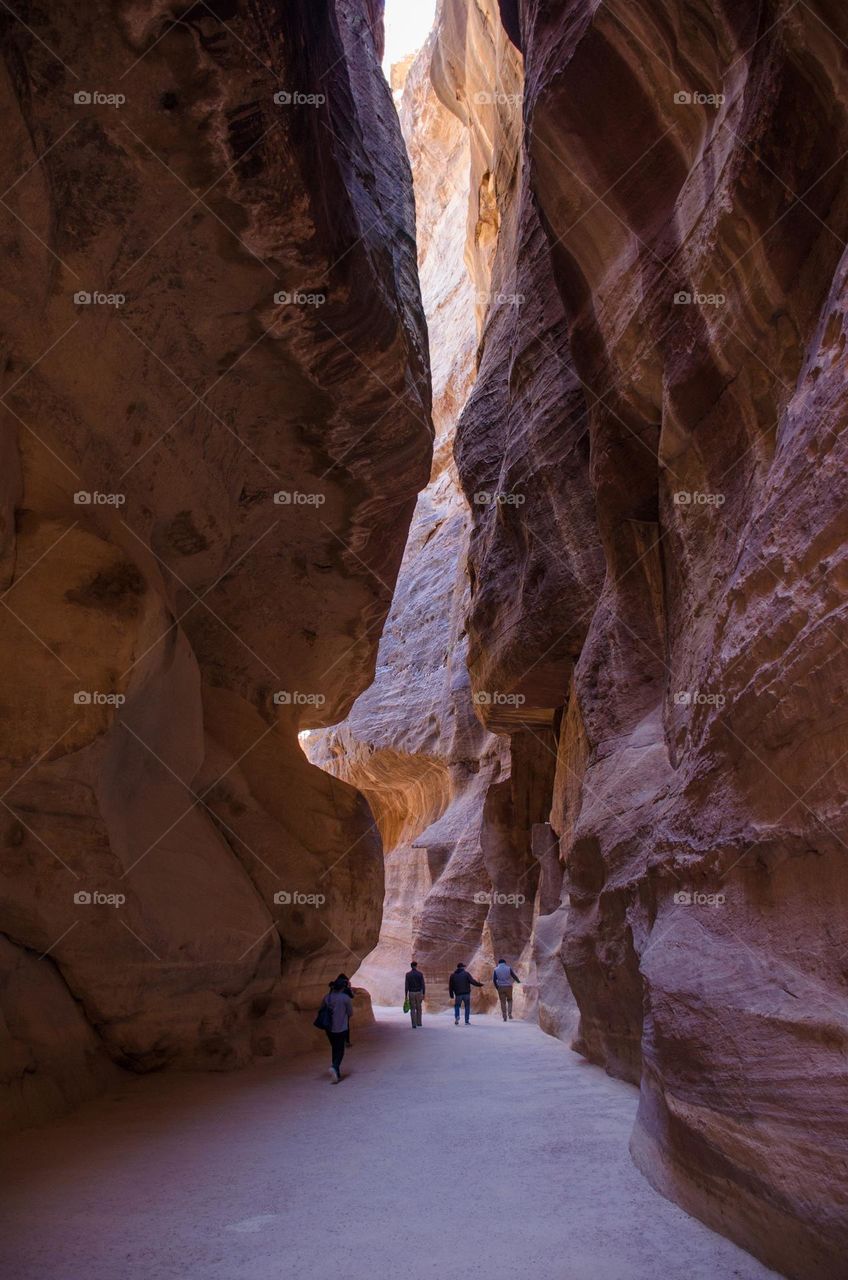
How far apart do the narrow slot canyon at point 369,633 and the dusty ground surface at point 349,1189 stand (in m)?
0.04

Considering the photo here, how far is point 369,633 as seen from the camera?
11.8 metres

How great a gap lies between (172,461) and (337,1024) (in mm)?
5512

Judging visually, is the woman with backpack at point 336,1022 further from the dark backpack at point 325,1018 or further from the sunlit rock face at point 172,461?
the sunlit rock face at point 172,461

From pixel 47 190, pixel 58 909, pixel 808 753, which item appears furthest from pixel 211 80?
pixel 58 909

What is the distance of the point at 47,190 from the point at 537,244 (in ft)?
25.5

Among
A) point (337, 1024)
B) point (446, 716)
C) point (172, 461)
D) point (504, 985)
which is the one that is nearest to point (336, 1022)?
point (337, 1024)

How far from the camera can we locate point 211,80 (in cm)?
525

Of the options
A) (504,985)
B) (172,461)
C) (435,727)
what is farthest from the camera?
(435,727)

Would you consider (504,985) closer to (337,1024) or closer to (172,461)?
(337,1024)

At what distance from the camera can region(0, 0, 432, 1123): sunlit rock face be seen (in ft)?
17.6

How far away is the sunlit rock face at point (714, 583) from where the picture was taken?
3434 millimetres

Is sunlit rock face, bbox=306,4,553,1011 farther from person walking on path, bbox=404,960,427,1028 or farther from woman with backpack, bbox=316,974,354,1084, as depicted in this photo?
woman with backpack, bbox=316,974,354,1084

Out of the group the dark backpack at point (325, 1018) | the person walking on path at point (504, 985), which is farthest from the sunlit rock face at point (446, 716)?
the dark backpack at point (325, 1018)

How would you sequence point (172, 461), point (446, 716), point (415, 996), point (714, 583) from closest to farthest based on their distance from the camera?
point (714, 583) → point (172, 461) → point (415, 996) → point (446, 716)
